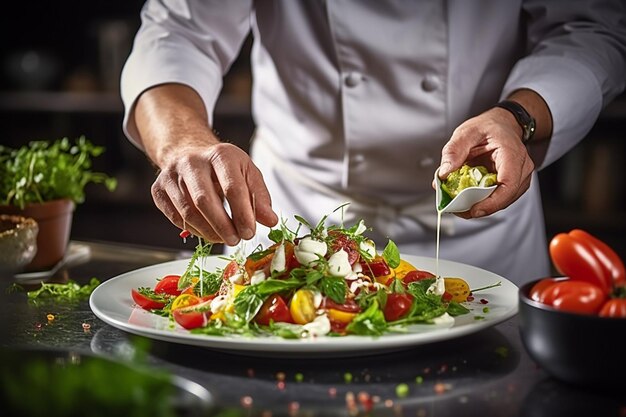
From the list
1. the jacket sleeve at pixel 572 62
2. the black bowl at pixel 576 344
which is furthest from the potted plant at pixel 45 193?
the black bowl at pixel 576 344

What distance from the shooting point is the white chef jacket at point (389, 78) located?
1.85 m

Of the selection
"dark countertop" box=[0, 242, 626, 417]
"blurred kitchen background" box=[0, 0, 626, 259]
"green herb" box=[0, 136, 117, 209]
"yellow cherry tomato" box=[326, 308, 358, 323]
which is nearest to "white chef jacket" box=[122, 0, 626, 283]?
→ "green herb" box=[0, 136, 117, 209]

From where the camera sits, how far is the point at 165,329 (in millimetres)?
1194

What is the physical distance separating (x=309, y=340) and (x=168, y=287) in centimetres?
38

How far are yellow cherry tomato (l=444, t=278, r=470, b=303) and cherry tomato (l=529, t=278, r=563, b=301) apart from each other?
225mm

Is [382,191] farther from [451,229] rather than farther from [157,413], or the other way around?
[157,413]

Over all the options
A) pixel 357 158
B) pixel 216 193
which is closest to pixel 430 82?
pixel 357 158

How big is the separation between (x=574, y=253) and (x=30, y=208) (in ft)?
3.54

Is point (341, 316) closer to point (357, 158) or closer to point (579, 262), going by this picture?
point (579, 262)

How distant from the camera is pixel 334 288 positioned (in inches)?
47.2

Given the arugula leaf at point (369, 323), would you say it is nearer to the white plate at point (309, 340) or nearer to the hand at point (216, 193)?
the white plate at point (309, 340)

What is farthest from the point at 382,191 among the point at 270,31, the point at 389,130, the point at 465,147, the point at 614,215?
the point at 614,215

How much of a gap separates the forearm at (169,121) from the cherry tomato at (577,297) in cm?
71

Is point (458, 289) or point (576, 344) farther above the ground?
point (576, 344)
